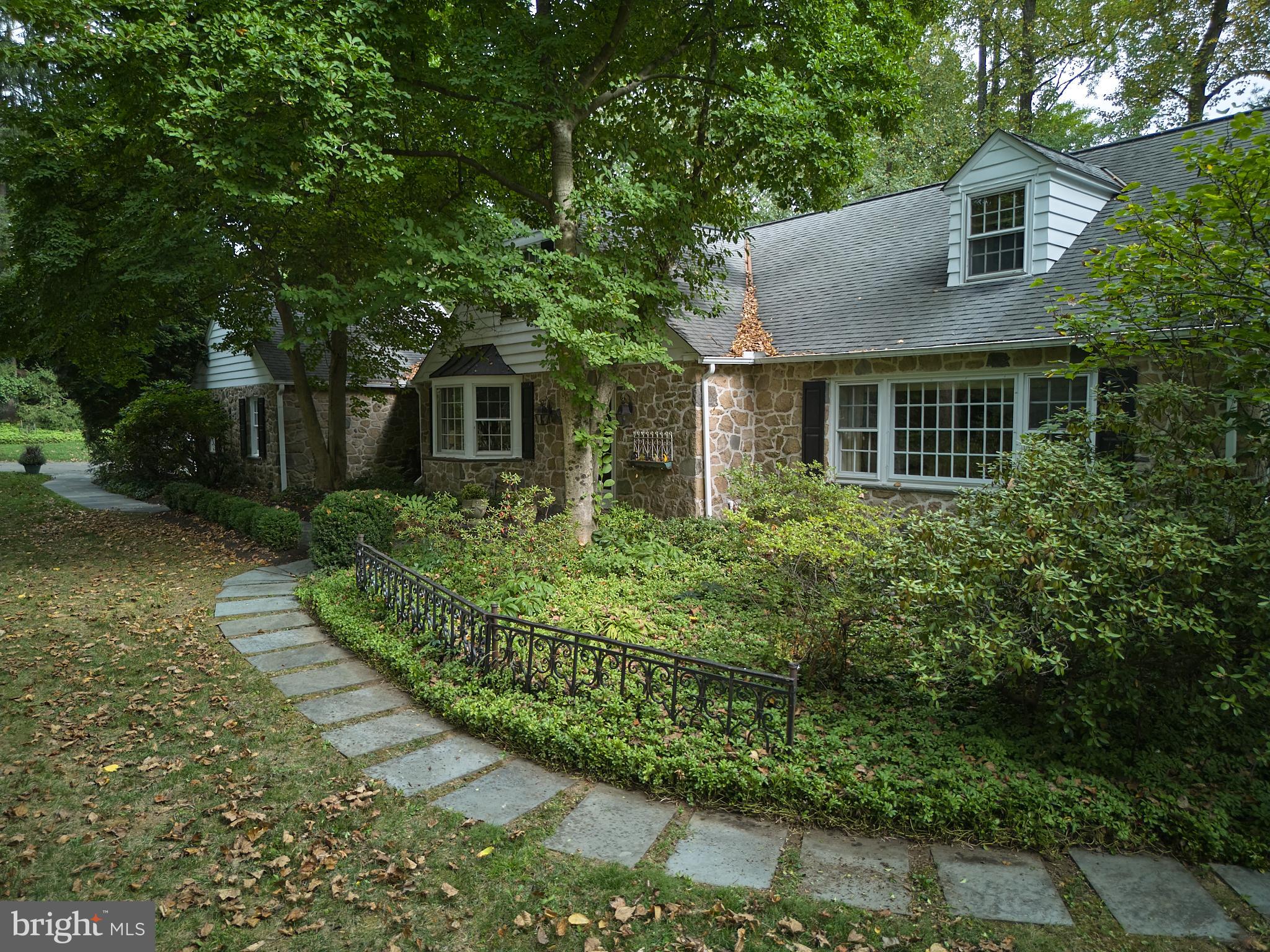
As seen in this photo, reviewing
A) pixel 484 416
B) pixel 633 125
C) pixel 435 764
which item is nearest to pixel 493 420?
pixel 484 416

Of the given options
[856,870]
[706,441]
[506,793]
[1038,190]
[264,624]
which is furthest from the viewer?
[706,441]

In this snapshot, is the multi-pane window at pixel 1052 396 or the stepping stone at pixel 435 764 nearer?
the stepping stone at pixel 435 764

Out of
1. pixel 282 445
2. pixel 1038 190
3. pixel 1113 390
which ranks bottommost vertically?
pixel 282 445

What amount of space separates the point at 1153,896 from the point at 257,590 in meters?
8.56

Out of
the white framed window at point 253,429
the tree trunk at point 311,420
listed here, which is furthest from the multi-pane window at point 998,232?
the white framed window at point 253,429

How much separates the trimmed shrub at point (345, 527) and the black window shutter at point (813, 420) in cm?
584

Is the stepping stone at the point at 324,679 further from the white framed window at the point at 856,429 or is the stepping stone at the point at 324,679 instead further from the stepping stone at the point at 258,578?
the white framed window at the point at 856,429

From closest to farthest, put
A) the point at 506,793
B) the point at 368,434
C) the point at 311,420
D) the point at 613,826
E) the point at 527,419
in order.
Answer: the point at 613,826, the point at 506,793, the point at 527,419, the point at 311,420, the point at 368,434

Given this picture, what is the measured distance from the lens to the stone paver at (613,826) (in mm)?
Result: 3516

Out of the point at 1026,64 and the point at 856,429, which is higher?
the point at 1026,64

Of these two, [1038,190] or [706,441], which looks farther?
[706,441]

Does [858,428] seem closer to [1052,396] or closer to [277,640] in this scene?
[1052,396]

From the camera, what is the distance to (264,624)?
7.23 m

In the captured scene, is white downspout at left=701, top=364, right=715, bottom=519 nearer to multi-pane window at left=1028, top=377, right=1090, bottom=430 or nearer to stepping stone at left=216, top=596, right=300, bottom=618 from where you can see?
multi-pane window at left=1028, top=377, right=1090, bottom=430
